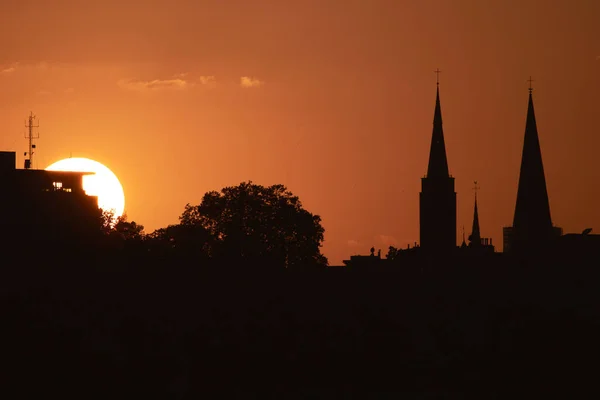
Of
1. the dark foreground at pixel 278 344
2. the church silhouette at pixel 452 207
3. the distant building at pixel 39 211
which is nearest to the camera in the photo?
the dark foreground at pixel 278 344

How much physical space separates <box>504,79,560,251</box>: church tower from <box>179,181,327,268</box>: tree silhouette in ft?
155

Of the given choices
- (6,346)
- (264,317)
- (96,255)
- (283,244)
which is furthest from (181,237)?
(6,346)

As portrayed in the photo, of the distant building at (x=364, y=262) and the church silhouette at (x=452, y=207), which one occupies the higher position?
the church silhouette at (x=452, y=207)

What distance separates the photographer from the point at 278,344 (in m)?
57.1

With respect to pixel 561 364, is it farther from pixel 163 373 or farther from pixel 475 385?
pixel 163 373

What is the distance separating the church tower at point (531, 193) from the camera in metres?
180

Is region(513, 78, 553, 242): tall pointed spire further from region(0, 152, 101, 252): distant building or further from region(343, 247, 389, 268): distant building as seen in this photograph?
region(0, 152, 101, 252): distant building

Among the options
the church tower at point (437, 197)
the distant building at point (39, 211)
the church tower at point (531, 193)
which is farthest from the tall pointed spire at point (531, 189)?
the distant building at point (39, 211)

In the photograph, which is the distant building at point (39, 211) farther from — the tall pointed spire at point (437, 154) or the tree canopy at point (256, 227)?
the tall pointed spire at point (437, 154)

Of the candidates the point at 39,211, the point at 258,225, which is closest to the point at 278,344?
the point at 39,211

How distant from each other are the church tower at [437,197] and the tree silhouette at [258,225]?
1847 inches

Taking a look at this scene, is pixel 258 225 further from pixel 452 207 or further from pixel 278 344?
pixel 278 344

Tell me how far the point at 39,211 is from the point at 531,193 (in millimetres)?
88131

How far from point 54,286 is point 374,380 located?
74.1ft
